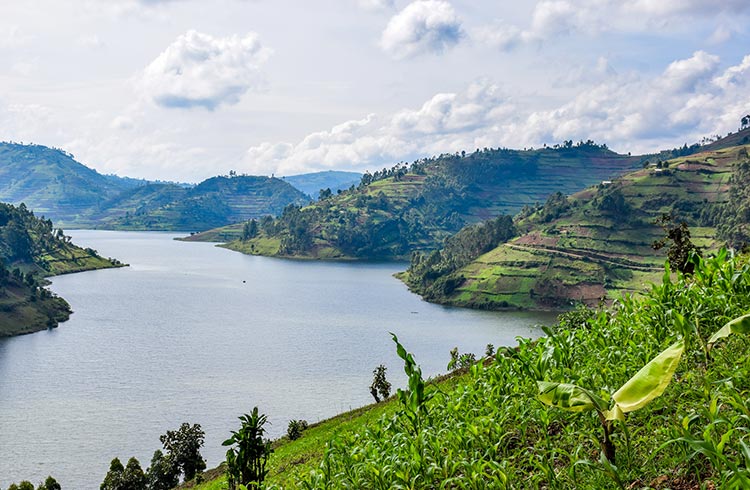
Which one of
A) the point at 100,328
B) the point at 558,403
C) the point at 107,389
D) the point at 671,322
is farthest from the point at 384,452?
the point at 100,328

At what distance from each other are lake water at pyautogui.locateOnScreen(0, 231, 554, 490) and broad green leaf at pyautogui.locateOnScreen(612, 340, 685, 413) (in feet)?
161

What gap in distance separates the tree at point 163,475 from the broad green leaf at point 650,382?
178ft

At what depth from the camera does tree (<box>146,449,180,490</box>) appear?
177 feet

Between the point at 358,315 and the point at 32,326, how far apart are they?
243 feet

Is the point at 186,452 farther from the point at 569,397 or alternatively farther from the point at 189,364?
the point at 569,397

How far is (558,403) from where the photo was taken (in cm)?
711

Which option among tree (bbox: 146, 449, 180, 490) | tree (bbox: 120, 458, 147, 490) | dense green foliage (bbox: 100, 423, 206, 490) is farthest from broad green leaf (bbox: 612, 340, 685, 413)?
tree (bbox: 146, 449, 180, 490)

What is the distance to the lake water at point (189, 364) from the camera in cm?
6881

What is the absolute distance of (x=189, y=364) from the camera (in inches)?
4053

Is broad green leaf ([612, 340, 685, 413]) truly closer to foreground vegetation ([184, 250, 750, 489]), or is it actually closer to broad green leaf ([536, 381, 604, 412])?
foreground vegetation ([184, 250, 750, 489])

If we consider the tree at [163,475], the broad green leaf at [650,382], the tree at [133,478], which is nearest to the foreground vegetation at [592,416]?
the broad green leaf at [650,382]

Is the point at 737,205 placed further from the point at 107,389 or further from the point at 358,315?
the point at 107,389

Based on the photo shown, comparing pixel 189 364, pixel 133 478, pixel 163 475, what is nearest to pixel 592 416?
pixel 133 478

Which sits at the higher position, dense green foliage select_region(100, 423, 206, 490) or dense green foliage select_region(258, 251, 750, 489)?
dense green foliage select_region(258, 251, 750, 489)
